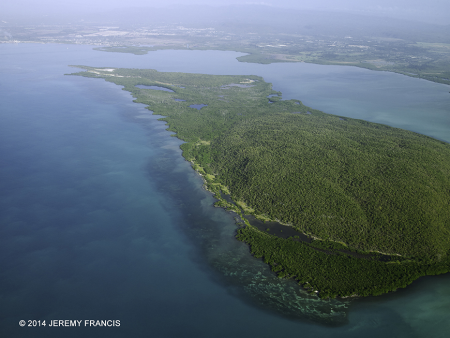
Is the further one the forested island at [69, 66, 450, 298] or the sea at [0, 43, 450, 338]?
the forested island at [69, 66, 450, 298]

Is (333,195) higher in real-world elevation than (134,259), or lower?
higher

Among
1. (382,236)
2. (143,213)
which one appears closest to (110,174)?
(143,213)

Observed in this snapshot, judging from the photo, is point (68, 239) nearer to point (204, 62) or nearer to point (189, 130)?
point (189, 130)

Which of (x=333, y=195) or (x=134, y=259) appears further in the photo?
(x=333, y=195)

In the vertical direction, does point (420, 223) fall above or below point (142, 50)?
below
